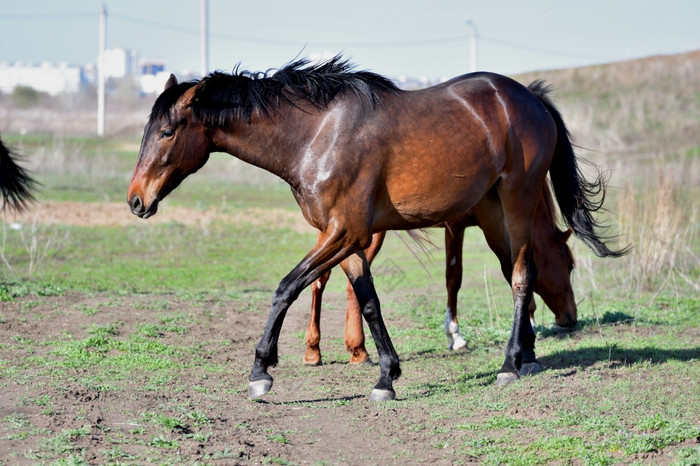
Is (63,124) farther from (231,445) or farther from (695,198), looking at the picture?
(231,445)

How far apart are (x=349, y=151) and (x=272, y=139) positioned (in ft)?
1.88

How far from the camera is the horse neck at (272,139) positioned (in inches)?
238

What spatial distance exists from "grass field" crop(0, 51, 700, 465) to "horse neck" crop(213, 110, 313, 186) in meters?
1.71

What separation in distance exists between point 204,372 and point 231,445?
2.23 metres

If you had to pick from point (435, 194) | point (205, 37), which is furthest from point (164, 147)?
point (205, 37)

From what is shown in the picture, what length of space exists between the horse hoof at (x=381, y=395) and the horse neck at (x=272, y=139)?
1.62 meters

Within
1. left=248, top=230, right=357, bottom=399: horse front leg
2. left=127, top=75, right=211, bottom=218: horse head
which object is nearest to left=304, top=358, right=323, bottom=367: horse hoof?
left=248, top=230, right=357, bottom=399: horse front leg

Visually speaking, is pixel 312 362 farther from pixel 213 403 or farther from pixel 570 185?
pixel 570 185

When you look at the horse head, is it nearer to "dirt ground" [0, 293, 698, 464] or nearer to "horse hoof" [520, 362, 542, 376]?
"dirt ground" [0, 293, 698, 464]

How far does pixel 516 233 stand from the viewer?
6848mm

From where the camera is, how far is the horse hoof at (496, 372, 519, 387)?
6.53m

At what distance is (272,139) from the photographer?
6051 millimetres

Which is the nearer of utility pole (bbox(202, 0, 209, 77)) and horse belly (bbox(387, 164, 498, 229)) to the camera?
horse belly (bbox(387, 164, 498, 229))

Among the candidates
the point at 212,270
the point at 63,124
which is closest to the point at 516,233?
the point at 212,270
